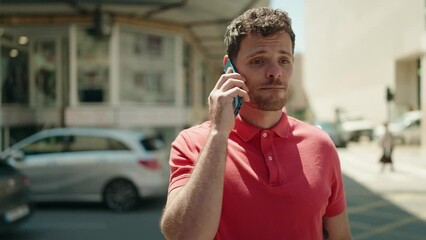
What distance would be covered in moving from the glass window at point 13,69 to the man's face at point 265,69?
16.4m

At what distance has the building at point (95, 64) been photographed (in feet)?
53.8

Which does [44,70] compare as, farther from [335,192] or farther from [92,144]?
[335,192]

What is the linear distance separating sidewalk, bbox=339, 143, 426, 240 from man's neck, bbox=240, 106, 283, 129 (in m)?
5.72

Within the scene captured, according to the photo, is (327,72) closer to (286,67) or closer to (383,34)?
(383,34)

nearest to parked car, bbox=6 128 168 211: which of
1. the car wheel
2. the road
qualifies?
the car wheel

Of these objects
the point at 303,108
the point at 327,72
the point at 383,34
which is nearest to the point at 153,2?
the point at 383,34

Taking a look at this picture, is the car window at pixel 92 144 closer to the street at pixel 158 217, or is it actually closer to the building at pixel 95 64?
the street at pixel 158 217

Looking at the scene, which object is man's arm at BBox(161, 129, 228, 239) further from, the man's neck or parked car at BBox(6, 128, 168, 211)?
parked car at BBox(6, 128, 168, 211)

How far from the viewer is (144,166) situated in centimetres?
916

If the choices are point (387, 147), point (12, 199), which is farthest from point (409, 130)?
point (12, 199)

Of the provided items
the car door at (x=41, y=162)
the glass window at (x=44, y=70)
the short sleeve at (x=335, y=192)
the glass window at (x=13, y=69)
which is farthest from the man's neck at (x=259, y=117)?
the glass window at (x=44, y=70)

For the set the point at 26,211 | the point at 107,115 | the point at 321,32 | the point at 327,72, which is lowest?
the point at 26,211

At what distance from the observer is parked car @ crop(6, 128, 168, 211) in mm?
9180

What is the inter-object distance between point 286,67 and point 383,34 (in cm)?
3516
